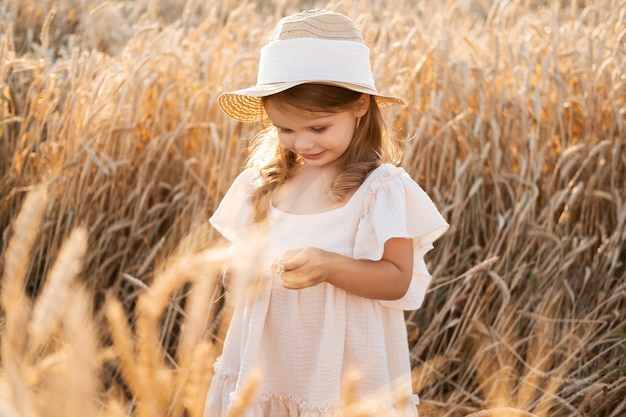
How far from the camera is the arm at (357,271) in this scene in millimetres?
1307

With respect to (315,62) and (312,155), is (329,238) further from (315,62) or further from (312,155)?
(315,62)

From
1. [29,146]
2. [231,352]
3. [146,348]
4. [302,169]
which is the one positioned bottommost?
[231,352]

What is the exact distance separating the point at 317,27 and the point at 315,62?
8 cm

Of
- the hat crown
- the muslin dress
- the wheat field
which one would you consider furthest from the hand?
the wheat field

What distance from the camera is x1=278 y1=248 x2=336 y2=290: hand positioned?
4.27 feet

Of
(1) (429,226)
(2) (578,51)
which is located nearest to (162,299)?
(1) (429,226)

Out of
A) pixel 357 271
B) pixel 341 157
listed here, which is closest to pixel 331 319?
pixel 357 271

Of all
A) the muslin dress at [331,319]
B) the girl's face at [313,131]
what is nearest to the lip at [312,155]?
the girl's face at [313,131]

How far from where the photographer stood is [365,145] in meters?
1.57

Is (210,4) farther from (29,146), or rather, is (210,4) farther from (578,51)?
(578,51)

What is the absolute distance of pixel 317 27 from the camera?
4.87ft

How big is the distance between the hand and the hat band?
1.12 feet

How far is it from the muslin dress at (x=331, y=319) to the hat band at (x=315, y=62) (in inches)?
8.2

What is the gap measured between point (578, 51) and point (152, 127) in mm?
1551
